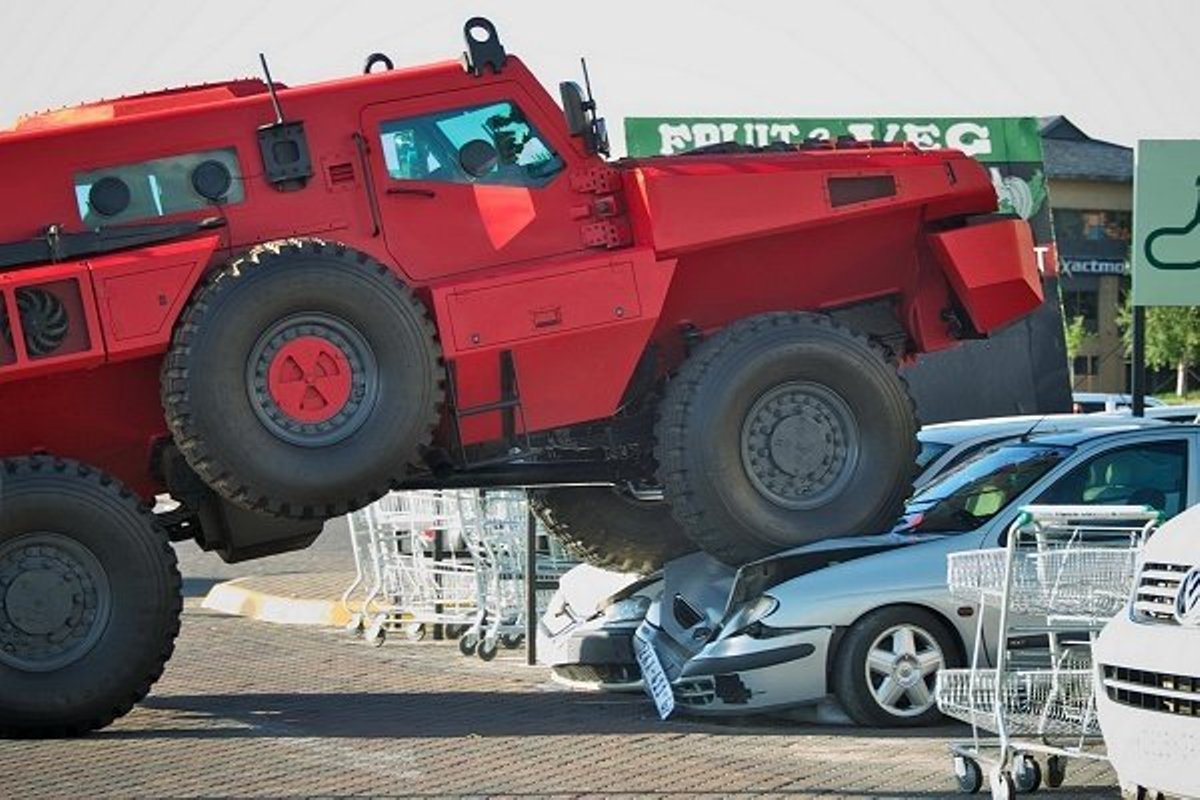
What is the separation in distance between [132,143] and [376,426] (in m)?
1.80

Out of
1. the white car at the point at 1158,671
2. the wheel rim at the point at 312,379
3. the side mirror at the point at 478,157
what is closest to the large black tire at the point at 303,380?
the wheel rim at the point at 312,379

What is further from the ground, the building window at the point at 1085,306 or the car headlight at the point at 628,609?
the car headlight at the point at 628,609

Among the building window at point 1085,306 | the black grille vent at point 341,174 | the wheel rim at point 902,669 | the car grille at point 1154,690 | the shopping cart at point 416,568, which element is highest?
the black grille vent at point 341,174

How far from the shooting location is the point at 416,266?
11219mm

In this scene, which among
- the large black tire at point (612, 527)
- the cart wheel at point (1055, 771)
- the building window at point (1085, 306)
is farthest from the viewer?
the building window at point (1085, 306)

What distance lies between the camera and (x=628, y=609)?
1298cm

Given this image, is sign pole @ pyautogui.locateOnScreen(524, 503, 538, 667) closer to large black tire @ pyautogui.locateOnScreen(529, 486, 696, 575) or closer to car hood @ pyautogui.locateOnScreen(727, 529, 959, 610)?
large black tire @ pyautogui.locateOnScreen(529, 486, 696, 575)

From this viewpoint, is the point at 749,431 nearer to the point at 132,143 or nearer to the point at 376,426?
the point at 376,426

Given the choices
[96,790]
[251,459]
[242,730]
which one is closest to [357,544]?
[242,730]

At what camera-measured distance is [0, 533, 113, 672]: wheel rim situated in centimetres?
1101

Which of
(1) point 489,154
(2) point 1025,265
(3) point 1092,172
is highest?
(1) point 489,154

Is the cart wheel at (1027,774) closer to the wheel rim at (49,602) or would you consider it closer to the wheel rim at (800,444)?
the wheel rim at (800,444)

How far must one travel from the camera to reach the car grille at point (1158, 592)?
7336mm

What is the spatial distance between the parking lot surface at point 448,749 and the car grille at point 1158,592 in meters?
1.40
